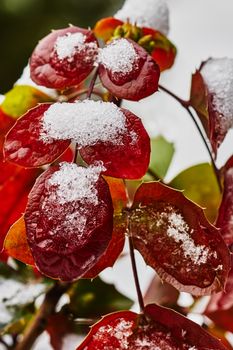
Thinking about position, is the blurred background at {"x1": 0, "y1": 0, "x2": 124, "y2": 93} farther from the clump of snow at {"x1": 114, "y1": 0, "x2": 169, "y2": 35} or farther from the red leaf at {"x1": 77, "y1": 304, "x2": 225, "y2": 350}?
the red leaf at {"x1": 77, "y1": 304, "x2": 225, "y2": 350}

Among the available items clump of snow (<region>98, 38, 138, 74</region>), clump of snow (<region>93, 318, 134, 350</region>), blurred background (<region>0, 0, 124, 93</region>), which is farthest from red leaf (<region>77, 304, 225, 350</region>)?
blurred background (<region>0, 0, 124, 93</region>)

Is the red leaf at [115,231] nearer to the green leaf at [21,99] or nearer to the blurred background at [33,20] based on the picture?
the green leaf at [21,99]

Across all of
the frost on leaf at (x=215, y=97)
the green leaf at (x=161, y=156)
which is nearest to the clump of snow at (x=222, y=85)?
the frost on leaf at (x=215, y=97)

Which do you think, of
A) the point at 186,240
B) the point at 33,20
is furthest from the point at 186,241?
the point at 33,20

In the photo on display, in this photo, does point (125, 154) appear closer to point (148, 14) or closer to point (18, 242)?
point (18, 242)

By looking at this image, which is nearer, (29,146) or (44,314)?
(29,146)

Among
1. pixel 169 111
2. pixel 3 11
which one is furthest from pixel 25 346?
pixel 3 11
